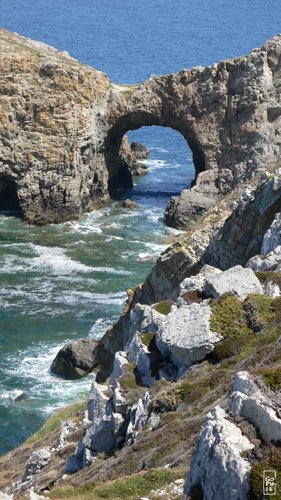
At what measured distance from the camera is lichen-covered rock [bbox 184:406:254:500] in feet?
52.7

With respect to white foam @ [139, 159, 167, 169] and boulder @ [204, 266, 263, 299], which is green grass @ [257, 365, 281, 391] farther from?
white foam @ [139, 159, 167, 169]

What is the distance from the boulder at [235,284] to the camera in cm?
3003

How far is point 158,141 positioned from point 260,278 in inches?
3997

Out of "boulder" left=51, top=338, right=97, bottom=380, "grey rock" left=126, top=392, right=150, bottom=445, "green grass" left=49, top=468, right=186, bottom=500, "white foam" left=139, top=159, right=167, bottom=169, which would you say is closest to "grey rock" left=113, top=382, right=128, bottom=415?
"grey rock" left=126, top=392, right=150, bottom=445

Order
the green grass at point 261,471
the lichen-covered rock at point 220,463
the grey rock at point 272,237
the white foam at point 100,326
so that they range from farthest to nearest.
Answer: the white foam at point 100,326 → the grey rock at point 272,237 → the lichen-covered rock at point 220,463 → the green grass at point 261,471

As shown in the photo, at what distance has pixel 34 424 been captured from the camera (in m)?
50.0

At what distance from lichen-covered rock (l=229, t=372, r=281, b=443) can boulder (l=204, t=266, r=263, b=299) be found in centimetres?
1129

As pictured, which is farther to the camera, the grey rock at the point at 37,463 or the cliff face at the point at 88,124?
the cliff face at the point at 88,124

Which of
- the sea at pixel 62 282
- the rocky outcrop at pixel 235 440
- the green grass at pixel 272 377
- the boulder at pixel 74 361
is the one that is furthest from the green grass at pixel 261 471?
the boulder at pixel 74 361

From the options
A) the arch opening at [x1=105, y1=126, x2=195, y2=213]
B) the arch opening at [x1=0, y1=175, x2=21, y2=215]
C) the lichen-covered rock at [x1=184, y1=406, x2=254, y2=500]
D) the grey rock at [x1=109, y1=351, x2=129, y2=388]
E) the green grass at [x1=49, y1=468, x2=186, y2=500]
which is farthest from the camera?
the arch opening at [x1=105, y1=126, x2=195, y2=213]

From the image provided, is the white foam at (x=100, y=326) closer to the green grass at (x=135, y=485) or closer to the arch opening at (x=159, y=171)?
the arch opening at (x=159, y=171)

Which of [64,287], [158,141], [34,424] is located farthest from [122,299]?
[158,141]

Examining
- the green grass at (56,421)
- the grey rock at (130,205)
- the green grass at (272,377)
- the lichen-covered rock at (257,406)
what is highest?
the green grass at (272,377)

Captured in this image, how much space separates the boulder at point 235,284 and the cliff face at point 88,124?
55.0 m
